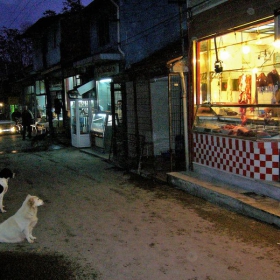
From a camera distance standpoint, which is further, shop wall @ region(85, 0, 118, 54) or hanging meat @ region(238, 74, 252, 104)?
shop wall @ region(85, 0, 118, 54)

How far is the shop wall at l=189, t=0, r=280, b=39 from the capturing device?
296 inches

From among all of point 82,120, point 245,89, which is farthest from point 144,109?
point 82,120

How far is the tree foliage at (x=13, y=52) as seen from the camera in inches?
1789

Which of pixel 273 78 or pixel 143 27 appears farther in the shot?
pixel 143 27

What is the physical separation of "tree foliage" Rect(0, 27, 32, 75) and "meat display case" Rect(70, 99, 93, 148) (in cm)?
3081

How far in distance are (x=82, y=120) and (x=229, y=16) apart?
1012 centimetres

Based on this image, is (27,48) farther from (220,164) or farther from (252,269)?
(252,269)

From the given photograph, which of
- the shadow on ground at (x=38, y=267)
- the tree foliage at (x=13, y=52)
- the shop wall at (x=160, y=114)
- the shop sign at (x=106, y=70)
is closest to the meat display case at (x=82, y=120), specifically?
the shop sign at (x=106, y=70)

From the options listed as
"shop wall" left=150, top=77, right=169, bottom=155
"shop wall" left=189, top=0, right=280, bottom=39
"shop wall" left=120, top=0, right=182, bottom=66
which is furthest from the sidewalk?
"shop wall" left=120, top=0, right=182, bottom=66

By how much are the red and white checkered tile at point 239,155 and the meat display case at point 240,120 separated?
0.56 feet

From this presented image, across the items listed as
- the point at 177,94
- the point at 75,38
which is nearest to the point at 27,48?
the point at 75,38

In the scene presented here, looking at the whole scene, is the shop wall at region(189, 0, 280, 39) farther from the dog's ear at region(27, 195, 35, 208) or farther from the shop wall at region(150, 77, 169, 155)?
the dog's ear at region(27, 195, 35, 208)

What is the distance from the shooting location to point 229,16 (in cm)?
848

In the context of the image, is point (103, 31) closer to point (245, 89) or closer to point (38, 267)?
point (245, 89)
